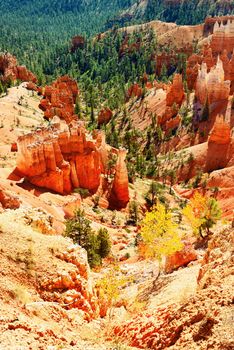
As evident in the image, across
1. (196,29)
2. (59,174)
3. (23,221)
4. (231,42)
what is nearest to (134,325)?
(23,221)

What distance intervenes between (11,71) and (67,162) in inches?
2623

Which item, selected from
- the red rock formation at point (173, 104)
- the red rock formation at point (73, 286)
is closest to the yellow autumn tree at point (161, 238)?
the red rock formation at point (73, 286)

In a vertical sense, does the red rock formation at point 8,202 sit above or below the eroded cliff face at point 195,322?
below

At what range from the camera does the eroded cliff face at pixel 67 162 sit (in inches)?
1767

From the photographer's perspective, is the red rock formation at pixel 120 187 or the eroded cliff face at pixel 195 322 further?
the red rock formation at pixel 120 187

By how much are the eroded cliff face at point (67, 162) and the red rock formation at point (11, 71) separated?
2221 inches

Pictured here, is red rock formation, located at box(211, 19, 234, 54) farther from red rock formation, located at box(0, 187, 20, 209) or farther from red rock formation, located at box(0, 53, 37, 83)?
red rock formation, located at box(0, 187, 20, 209)

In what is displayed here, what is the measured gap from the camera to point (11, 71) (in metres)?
107

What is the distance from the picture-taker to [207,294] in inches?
559

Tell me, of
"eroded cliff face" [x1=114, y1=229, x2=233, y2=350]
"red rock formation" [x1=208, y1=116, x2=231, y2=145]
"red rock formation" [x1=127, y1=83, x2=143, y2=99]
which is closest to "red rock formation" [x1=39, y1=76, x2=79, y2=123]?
"red rock formation" [x1=127, y1=83, x2=143, y2=99]

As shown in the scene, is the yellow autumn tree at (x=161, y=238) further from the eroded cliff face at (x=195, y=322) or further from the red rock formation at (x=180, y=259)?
the eroded cliff face at (x=195, y=322)

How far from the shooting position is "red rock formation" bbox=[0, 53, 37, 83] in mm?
104625

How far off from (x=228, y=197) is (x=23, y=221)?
131 ft

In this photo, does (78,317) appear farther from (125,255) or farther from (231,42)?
(231,42)
